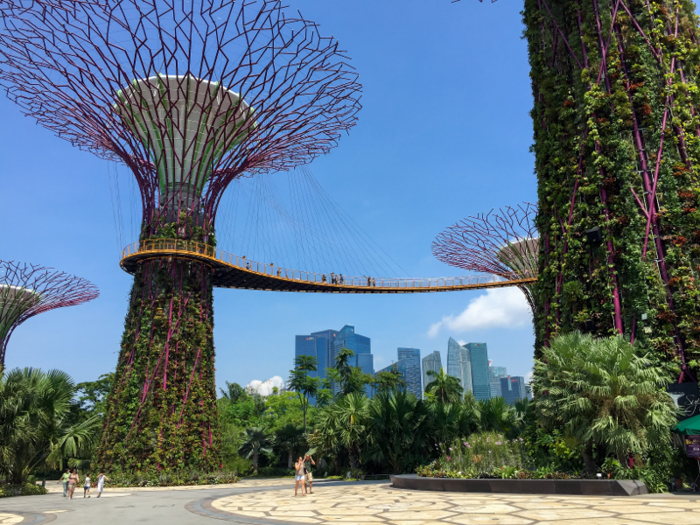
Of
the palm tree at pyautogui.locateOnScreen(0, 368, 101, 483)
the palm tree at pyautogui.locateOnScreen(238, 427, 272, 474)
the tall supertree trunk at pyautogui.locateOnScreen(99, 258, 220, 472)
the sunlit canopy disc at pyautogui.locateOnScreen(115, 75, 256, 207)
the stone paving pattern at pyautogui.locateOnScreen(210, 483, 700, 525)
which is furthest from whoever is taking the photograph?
the palm tree at pyautogui.locateOnScreen(238, 427, 272, 474)

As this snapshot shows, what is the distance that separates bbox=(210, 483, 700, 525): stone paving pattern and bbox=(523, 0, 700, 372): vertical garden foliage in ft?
21.8

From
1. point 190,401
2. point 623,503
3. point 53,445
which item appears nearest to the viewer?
point 623,503

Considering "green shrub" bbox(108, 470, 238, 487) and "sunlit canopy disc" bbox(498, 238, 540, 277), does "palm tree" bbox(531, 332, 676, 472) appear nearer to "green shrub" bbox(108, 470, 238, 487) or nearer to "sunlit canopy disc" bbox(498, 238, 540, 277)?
"green shrub" bbox(108, 470, 238, 487)

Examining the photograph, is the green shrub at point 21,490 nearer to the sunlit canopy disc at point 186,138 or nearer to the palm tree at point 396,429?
the palm tree at point 396,429

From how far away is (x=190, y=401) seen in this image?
30391 millimetres

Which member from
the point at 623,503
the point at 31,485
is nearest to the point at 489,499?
the point at 623,503

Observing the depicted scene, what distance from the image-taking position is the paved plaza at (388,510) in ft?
35.7

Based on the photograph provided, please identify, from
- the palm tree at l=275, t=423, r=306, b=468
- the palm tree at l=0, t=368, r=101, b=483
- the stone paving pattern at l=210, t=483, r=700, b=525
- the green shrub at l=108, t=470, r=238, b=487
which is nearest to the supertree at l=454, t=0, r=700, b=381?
the stone paving pattern at l=210, t=483, r=700, b=525

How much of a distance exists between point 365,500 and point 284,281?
24.7 m

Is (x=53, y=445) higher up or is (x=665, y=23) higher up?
(x=665, y=23)

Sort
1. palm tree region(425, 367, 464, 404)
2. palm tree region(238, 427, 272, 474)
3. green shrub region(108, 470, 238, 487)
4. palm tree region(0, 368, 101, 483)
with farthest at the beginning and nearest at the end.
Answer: palm tree region(425, 367, 464, 404) < palm tree region(238, 427, 272, 474) < green shrub region(108, 470, 238, 487) < palm tree region(0, 368, 101, 483)

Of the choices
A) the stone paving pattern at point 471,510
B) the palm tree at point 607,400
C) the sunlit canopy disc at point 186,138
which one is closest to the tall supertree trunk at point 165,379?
the sunlit canopy disc at point 186,138

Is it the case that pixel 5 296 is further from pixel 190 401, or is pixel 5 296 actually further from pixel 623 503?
pixel 623 503

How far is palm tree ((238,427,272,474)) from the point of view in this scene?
45.4 m
